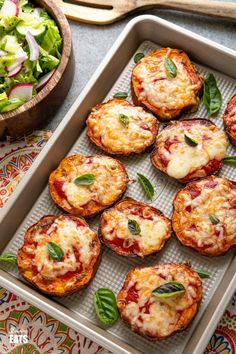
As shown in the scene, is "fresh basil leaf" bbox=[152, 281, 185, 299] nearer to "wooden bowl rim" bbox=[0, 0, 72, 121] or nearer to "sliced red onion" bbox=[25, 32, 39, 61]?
"wooden bowl rim" bbox=[0, 0, 72, 121]

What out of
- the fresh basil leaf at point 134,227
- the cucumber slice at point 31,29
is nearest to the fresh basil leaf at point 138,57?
the cucumber slice at point 31,29

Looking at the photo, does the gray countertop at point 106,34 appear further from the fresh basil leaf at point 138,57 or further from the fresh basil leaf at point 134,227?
the fresh basil leaf at point 134,227

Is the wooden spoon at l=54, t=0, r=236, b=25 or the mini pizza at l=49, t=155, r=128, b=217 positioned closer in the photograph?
the mini pizza at l=49, t=155, r=128, b=217

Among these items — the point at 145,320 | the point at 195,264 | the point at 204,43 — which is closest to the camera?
the point at 145,320

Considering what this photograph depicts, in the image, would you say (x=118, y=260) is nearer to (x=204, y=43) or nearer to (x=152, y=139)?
(x=152, y=139)

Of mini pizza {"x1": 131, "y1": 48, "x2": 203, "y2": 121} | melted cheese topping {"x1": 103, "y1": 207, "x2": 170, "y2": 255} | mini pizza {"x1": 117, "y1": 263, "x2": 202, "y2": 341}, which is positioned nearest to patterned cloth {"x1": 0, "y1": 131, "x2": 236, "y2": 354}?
mini pizza {"x1": 117, "y1": 263, "x2": 202, "y2": 341}

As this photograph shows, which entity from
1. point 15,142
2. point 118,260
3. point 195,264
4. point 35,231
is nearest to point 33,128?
point 15,142
